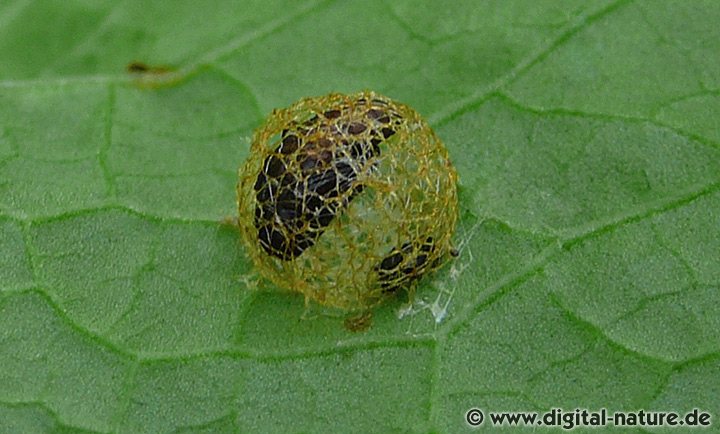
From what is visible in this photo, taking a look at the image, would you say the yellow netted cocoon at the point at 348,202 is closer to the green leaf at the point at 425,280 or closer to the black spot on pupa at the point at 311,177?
the black spot on pupa at the point at 311,177

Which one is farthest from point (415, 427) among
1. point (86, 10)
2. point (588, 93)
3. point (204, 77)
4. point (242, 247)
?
point (86, 10)

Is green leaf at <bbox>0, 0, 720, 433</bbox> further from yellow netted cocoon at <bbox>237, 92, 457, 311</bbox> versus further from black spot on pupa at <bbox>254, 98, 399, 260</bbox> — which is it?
black spot on pupa at <bbox>254, 98, 399, 260</bbox>

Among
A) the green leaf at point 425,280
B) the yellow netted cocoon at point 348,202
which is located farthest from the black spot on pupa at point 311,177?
the green leaf at point 425,280


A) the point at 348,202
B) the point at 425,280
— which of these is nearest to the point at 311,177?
the point at 348,202

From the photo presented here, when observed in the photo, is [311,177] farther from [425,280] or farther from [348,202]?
[425,280]

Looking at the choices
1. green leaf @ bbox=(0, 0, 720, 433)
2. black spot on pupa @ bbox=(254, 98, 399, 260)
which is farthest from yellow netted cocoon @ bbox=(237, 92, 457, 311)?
green leaf @ bbox=(0, 0, 720, 433)

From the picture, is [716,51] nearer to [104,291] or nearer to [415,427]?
[415,427]

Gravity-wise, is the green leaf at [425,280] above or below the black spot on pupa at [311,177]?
below
